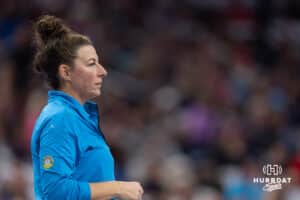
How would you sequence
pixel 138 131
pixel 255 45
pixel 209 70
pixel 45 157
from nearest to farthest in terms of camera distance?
pixel 45 157
pixel 138 131
pixel 209 70
pixel 255 45

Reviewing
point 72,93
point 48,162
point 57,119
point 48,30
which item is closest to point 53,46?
point 48,30

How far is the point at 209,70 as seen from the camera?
8586mm

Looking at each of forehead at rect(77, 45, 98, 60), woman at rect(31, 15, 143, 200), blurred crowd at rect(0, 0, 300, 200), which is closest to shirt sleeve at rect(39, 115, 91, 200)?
woman at rect(31, 15, 143, 200)

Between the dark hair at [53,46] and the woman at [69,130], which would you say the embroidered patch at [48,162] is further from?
the dark hair at [53,46]

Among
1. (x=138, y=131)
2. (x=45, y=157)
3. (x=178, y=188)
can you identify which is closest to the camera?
(x=45, y=157)

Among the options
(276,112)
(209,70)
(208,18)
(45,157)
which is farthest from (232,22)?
(45,157)

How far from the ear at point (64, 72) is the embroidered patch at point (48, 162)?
0.43 m

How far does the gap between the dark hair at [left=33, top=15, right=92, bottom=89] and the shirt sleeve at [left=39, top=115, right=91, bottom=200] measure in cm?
30

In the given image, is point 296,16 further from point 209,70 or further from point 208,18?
point 209,70

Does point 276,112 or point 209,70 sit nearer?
point 276,112

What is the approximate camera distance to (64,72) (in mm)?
3566

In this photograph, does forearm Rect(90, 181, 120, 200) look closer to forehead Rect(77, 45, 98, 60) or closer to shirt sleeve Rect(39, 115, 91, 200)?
shirt sleeve Rect(39, 115, 91, 200)

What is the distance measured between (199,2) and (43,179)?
6653mm

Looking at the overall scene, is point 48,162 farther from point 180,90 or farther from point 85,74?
point 180,90
